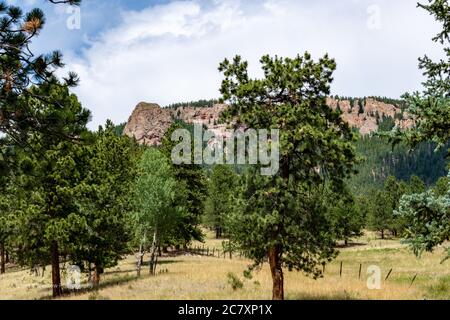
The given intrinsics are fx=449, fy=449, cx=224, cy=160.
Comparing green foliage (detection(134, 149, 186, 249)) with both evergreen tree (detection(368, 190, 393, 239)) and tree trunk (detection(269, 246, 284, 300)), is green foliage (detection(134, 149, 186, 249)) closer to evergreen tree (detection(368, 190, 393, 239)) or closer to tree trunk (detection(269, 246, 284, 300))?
tree trunk (detection(269, 246, 284, 300))

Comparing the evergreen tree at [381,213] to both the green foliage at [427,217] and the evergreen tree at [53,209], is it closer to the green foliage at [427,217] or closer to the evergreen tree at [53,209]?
the evergreen tree at [53,209]

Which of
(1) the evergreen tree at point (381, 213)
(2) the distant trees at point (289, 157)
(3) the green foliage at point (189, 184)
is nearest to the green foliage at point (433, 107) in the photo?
(2) the distant trees at point (289, 157)

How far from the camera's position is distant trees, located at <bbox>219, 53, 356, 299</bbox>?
54.4ft

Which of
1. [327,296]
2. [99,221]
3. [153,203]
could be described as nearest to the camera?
[327,296]

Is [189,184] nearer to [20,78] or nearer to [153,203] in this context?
[153,203]

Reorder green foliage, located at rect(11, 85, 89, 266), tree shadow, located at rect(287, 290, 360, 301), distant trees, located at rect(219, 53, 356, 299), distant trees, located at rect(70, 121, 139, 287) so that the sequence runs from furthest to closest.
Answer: distant trees, located at rect(70, 121, 139, 287)
green foliage, located at rect(11, 85, 89, 266)
tree shadow, located at rect(287, 290, 360, 301)
distant trees, located at rect(219, 53, 356, 299)

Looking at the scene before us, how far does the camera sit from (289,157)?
1736 centimetres

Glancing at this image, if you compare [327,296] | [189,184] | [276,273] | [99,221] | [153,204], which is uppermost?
[189,184]

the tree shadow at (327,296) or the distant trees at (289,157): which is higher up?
the distant trees at (289,157)

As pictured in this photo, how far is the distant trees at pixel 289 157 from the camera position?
653 inches

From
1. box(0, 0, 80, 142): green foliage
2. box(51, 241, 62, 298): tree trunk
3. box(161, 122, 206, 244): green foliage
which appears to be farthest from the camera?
box(161, 122, 206, 244): green foliage

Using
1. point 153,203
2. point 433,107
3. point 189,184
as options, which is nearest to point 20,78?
point 433,107

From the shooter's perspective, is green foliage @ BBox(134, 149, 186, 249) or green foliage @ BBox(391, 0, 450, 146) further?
green foliage @ BBox(134, 149, 186, 249)

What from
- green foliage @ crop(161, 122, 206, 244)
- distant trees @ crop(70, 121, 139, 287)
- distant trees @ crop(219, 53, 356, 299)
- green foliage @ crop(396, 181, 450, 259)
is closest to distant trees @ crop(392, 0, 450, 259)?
green foliage @ crop(396, 181, 450, 259)
